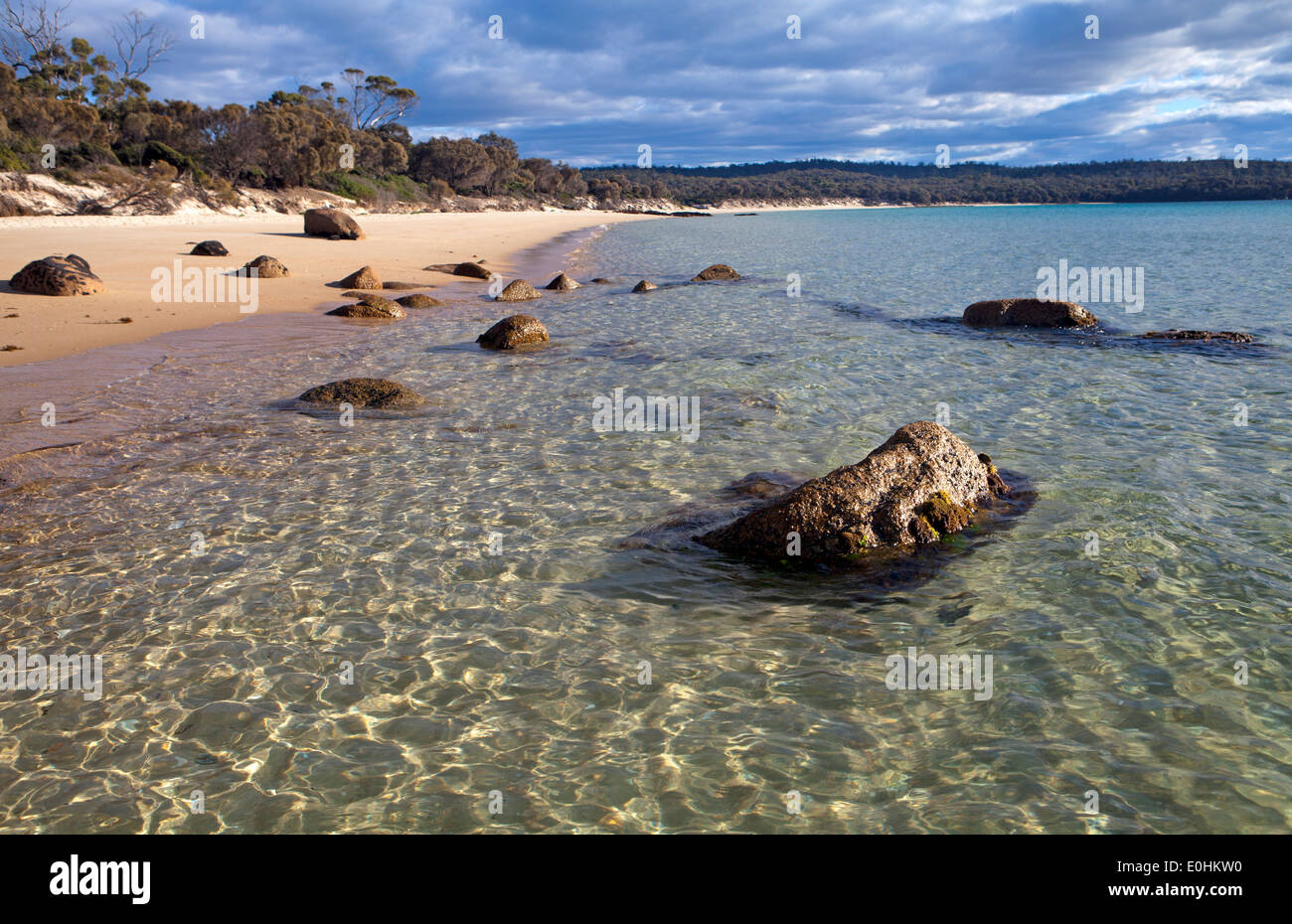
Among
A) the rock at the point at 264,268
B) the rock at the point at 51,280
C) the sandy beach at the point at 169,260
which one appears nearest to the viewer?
the sandy beach at the point at 169,260

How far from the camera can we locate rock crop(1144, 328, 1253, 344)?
1408 cm

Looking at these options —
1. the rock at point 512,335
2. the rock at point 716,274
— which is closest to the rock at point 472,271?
the rock at point 716,274

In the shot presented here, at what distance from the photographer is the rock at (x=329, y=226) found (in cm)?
3084

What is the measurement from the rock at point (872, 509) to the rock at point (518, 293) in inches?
601

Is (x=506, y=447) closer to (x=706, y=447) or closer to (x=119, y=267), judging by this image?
(x=706, y=447)

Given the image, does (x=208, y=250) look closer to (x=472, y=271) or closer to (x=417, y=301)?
(x=472, y=271)

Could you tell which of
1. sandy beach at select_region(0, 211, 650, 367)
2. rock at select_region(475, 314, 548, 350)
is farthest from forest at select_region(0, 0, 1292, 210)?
rock at select_region(475, 314, 548, 350)

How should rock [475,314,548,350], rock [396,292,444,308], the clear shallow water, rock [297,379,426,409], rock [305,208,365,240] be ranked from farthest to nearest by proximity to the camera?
rock [305,208,365,240] < rock [396,292,444,308] < rock [475,314,548,350] < rock [297,379,426,409] < the clear shallow water

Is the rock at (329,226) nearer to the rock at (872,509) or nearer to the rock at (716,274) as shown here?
the rock at (716,274)

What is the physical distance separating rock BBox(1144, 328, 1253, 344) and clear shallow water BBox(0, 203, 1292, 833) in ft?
15.3

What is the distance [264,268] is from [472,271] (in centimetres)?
602

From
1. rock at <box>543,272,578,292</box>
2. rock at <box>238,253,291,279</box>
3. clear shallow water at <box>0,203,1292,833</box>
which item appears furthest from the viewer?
rock at <box>543,272,578,292</box>

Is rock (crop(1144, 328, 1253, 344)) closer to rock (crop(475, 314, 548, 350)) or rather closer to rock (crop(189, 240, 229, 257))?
rock (crop(475, 314, 548, 350))

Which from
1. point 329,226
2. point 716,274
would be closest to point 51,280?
point 329,226
